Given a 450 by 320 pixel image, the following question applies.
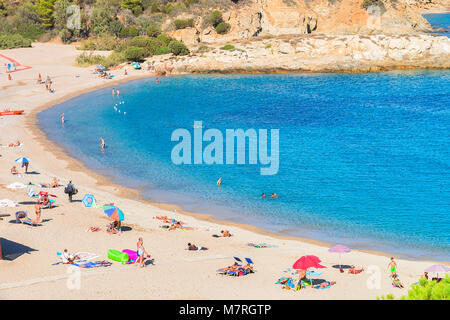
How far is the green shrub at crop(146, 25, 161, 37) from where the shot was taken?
89125mm

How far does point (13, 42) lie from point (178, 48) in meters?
29.3

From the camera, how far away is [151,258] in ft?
82.1

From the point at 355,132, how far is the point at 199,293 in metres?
32.5

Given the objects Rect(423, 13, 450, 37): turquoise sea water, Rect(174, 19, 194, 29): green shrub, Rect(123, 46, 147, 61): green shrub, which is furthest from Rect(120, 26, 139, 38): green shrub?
Rect(423, 13, 450, 37): turquoise sea water

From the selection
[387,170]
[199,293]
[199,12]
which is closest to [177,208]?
[199,293]

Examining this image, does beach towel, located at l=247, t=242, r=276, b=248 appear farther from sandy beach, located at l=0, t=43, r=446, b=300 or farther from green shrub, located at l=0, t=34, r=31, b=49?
green shrub, located at l=0, t=34, r=31, b=49

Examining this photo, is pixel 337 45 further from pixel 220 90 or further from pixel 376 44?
pixel 220 90

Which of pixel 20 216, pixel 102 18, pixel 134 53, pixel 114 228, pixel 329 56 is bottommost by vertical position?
pixel 114 228

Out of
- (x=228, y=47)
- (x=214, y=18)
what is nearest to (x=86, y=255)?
(x=228, y=47)

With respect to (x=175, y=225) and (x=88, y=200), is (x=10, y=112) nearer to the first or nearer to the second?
(x=88, y=200)

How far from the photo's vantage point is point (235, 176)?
39375 millimetres

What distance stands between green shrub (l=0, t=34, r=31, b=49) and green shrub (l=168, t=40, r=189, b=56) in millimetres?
26162

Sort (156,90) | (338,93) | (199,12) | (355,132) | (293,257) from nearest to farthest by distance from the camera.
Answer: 1. (293,257)
2. (355,132)
3. (338,93)
4. (156,90)
5. (199,12)

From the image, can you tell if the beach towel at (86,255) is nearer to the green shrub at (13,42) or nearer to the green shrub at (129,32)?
the green shrub at (129,32)
